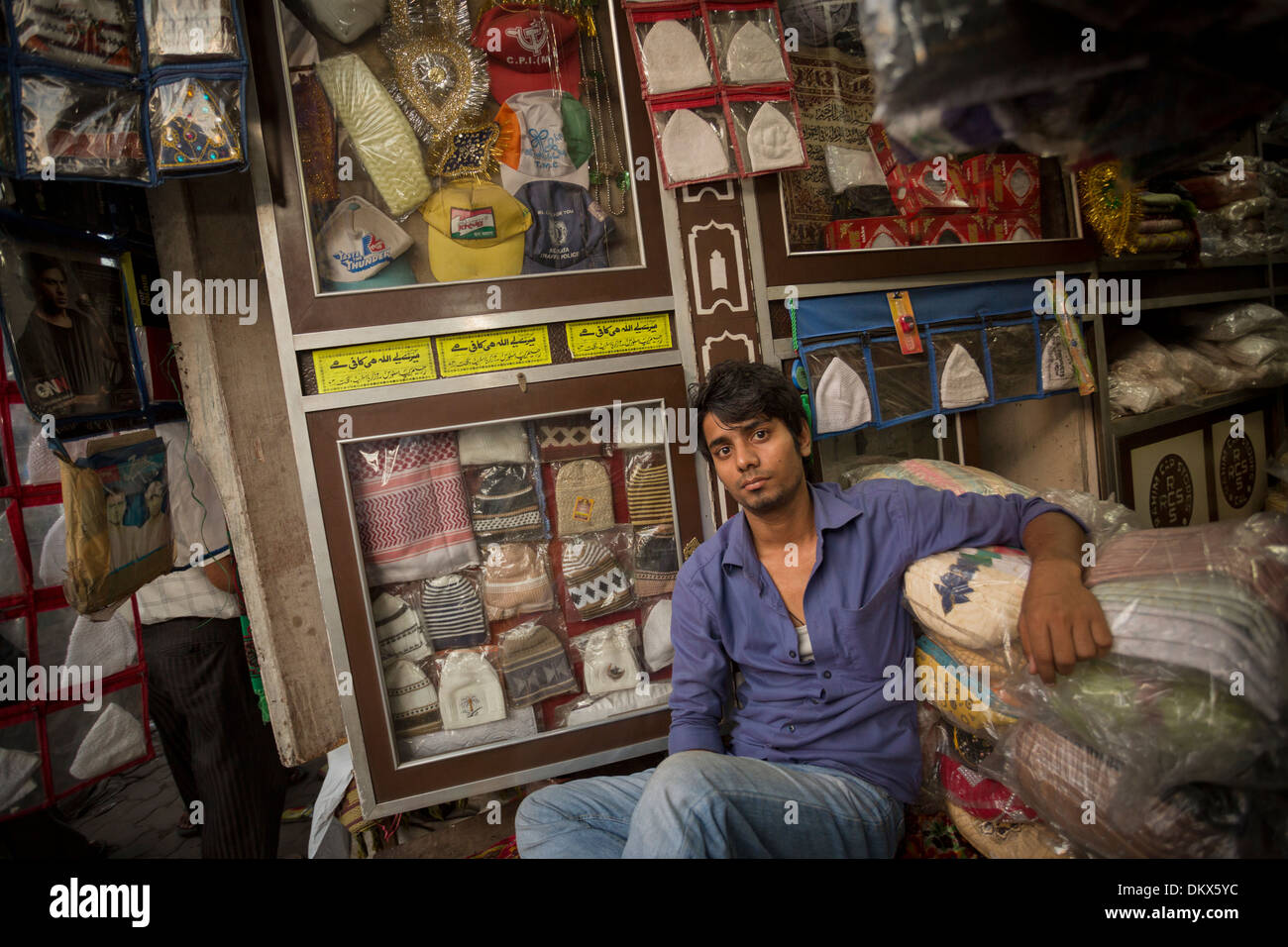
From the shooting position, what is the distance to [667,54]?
6.68 ft

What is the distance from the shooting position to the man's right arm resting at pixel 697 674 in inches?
65.8

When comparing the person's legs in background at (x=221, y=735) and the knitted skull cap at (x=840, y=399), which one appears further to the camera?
the person's legs in background at (x=221, y=735)

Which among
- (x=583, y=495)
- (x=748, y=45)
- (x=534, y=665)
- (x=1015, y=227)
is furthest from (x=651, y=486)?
(x=1015, y=227)

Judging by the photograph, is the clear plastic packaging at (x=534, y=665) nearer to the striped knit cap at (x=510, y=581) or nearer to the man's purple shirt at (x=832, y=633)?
the striped knit cap at (x=510, y=581)

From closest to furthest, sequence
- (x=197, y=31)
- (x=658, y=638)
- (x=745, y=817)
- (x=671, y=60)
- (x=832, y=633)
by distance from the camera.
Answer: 1. (x=745, y=817)
2. (x=832, y=633)
3. (x=197, y=31)
4. (x=671, y=60)
5. (x=658, y=638)

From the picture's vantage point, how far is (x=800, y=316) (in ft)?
7.34

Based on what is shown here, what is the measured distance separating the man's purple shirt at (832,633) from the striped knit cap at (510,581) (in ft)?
2.04

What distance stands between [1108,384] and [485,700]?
3049 millimetres

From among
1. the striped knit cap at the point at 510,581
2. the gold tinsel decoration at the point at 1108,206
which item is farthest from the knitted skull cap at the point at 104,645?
the gold tinsel decoration at the point at 1108,206

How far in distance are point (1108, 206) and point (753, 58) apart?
1716 mm

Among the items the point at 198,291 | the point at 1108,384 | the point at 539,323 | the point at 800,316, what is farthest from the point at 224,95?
the point at 1108,384

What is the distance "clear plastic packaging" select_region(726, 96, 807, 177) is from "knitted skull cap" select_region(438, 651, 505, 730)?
182cm

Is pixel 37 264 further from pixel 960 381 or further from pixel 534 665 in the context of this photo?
pixel 960 381

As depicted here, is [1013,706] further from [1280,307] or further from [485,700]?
[1280,307]
